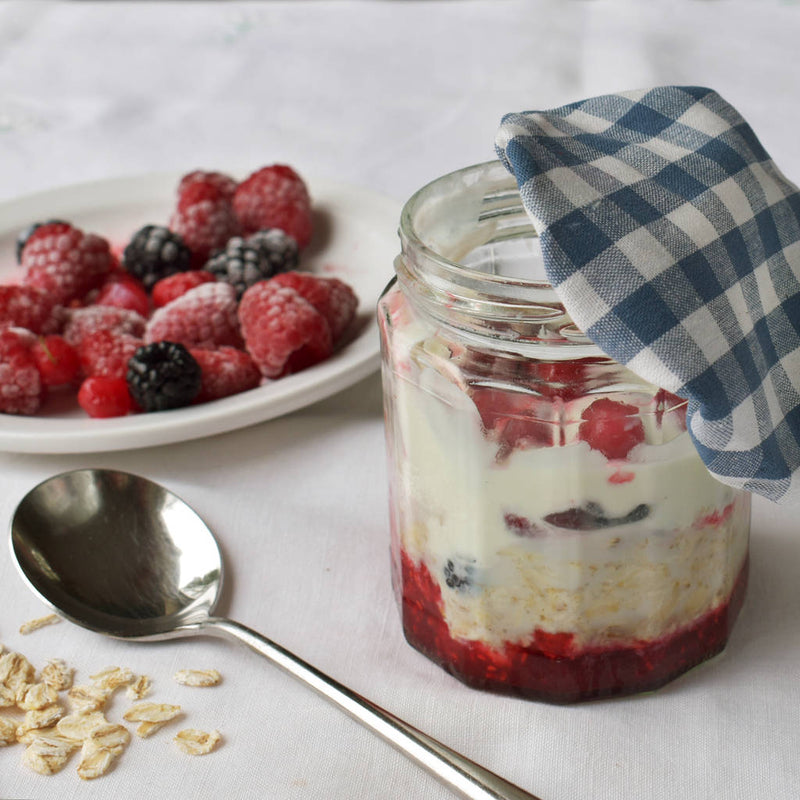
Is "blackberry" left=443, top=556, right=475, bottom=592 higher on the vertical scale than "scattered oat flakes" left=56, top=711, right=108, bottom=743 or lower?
higher

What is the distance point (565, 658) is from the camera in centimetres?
60

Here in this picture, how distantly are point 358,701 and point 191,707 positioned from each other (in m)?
0.11

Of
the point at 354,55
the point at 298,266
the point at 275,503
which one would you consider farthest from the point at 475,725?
the point at 354,55

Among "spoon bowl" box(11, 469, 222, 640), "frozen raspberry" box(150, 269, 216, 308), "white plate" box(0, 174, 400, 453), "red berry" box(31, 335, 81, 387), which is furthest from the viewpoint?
"frozen raspberry" box(150, 269, 216, 308)

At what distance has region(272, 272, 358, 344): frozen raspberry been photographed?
3.27 ft

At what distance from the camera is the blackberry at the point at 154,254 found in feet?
3.85

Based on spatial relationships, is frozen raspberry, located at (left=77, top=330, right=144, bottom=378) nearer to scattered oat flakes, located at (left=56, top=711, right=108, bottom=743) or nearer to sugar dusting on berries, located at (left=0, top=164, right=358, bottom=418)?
sugar dusting on berries, located at (left=0, top=164, right=358, bottom=418)

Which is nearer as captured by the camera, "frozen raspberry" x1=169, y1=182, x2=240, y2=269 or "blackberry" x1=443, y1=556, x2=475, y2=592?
"blackberry" x1=443, y1=556, x2=475, y2=592

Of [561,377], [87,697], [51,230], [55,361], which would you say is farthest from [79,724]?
[51,230]

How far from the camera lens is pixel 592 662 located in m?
0.60

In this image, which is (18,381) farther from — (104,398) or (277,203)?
(277,203)

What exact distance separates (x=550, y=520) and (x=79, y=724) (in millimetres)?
298

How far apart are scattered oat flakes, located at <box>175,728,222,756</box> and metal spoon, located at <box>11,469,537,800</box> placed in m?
0.06

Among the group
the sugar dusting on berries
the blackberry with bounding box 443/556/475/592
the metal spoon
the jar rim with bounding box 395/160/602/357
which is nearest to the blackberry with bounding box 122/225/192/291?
the sugar dusting on berries
